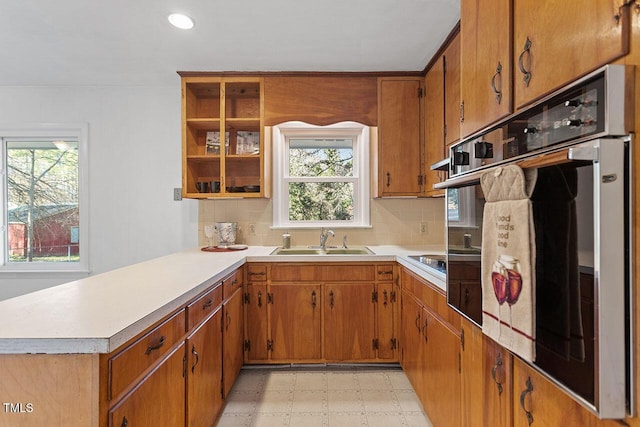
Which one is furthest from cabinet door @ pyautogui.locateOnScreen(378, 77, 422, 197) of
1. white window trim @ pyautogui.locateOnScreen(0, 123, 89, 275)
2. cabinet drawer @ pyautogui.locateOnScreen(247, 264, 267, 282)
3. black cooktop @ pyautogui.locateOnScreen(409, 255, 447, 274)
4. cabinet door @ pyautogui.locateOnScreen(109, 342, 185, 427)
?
white window trim @ pyautogui.locateOnScreen(0, 123, 89, 275)

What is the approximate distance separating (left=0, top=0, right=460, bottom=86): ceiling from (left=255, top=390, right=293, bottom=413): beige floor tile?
247 centimetres

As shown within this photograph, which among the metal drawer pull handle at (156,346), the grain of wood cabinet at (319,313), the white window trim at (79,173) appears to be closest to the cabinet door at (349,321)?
the grain of wood cabinet at (319,313)

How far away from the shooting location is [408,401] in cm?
204

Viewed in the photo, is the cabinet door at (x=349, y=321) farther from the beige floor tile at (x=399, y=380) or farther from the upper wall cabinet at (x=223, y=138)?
the upper wall cabinet at (x=223, y=138)

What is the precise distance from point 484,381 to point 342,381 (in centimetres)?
138

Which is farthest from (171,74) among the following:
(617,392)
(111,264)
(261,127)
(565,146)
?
(617,392)

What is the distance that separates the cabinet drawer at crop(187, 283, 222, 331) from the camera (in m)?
1.37

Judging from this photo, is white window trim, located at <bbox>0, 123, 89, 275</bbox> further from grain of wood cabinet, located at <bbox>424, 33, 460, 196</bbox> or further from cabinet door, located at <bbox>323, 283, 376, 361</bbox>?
grain of wood cabinet, located at <bbox>424, 33, 460, 196</bbox>

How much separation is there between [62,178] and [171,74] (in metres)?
1.54

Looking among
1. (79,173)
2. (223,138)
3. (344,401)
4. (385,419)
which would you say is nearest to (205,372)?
(344,401)

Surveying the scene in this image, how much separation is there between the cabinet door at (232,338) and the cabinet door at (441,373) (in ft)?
3.86

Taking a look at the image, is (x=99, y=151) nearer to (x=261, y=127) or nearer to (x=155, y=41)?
(x=155, y=41)

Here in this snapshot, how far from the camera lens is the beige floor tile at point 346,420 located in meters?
1.83

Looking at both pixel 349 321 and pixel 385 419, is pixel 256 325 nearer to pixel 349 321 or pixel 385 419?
pixel 349 321
